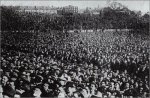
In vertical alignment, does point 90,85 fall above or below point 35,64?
below

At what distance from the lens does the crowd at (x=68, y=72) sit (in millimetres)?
3678

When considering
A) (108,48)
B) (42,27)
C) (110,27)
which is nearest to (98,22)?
(110,27)

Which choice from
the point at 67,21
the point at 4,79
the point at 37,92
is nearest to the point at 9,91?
the point at 4,79

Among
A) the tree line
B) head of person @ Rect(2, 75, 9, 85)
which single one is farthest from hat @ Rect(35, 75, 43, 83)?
the tree line

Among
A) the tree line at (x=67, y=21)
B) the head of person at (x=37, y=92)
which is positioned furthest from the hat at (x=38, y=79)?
the tree line at (x=67, y=21)

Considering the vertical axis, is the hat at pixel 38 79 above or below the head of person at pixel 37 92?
above

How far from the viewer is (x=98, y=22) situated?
9.90m

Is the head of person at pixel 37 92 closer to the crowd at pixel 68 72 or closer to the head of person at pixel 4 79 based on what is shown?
the crowd at pixel 68 72

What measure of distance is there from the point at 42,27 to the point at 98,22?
4.06 m

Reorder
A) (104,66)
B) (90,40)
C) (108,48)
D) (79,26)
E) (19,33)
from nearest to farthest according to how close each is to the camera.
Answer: (19,33), (104,66), (108,48), (90,40), (79,26)

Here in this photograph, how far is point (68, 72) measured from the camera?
175 inches

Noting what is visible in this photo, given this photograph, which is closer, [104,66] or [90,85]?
[90,85]

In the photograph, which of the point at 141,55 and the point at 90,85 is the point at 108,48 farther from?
the point at 90,85

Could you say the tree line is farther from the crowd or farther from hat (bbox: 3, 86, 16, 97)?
hat (bbox: 3, 86, 16, 97)
